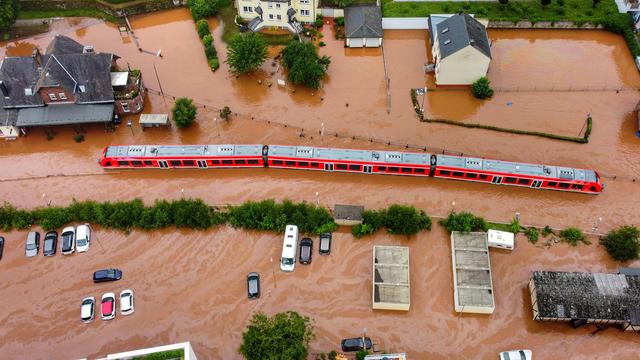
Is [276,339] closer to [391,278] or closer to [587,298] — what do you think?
[391,278]

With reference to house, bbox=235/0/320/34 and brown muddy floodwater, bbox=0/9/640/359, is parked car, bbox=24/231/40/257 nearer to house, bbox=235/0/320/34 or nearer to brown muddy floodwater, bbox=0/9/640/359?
brown muddy floodwater, bbox=0/9/640/359

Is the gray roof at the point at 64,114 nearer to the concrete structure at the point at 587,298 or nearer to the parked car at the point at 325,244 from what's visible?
the parked car at the point at 325,244

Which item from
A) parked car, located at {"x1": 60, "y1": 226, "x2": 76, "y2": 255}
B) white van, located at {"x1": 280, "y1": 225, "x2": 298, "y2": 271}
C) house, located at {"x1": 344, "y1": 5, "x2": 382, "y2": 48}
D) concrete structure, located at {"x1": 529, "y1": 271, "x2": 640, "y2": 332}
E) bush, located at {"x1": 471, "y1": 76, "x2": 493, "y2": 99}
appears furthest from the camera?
house, located at {"x1": 344, "y1": 5, "x2": 382, "y2": 48}

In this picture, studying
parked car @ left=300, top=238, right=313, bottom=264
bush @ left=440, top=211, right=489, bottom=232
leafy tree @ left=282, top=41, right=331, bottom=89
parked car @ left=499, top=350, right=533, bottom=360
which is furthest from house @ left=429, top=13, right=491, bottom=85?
parked car @ left=499, top=350, right=533, bottom=360

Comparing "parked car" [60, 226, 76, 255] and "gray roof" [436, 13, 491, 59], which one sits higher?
"gray roof" [436, 13, 491, 59]

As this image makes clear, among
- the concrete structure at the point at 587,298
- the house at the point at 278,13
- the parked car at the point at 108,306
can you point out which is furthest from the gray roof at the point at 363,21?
the parked car at the point at 108,306

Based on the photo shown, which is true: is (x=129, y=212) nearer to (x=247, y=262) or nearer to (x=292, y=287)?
(x=247, y=262)

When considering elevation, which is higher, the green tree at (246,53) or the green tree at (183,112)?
the green tree at (246,53)
